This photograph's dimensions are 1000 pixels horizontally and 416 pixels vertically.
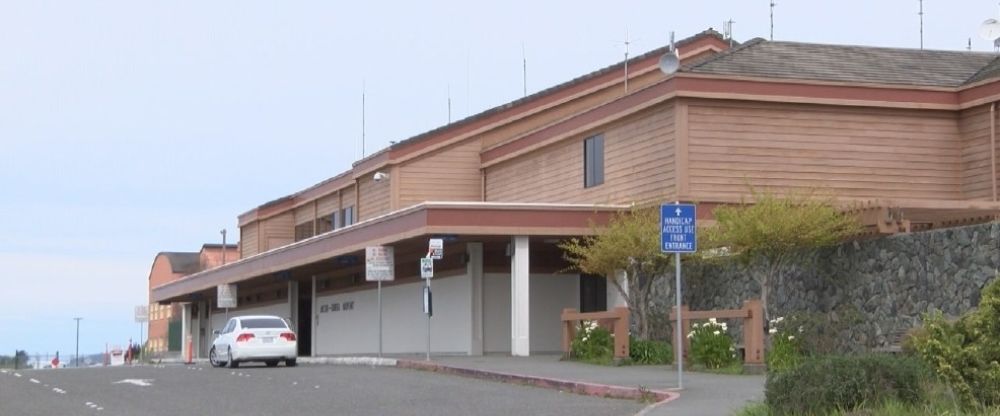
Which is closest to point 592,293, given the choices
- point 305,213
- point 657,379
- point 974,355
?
point 657,379

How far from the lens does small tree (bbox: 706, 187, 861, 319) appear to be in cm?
2431

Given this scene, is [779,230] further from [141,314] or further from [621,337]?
[141,314]

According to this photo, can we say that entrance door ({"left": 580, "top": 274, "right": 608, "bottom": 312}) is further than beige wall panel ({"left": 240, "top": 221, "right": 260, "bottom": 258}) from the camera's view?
No

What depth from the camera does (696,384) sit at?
2117 cm

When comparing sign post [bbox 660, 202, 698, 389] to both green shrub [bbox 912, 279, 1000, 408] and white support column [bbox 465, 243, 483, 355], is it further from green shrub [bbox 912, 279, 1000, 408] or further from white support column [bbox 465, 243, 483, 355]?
white support column [bbox 465, 243, 483, 355]

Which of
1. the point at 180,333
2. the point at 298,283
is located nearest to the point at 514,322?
the point at 298,283

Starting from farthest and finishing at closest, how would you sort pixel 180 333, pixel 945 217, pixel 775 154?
1. pixel 180 333
2. pixel 775 154
3. pixel 945 217

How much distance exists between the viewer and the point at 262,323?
3422 cm

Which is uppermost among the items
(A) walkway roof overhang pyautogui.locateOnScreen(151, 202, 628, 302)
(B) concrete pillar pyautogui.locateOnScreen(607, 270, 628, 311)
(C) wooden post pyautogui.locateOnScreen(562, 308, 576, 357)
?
(A) walkway roof overhang pyautogui.locateOnScreen(151, 202, 628, 302)

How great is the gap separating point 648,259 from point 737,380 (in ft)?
23.9

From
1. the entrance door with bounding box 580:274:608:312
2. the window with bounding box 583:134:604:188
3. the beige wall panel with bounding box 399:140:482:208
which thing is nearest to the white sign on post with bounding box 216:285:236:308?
the beige wall panel with bounding box 399:140:482:208

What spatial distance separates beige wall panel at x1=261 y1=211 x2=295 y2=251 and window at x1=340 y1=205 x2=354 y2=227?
24.8 feet

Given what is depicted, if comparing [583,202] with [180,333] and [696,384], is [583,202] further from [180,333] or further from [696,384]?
[180,333]

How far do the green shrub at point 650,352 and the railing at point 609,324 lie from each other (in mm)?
340
